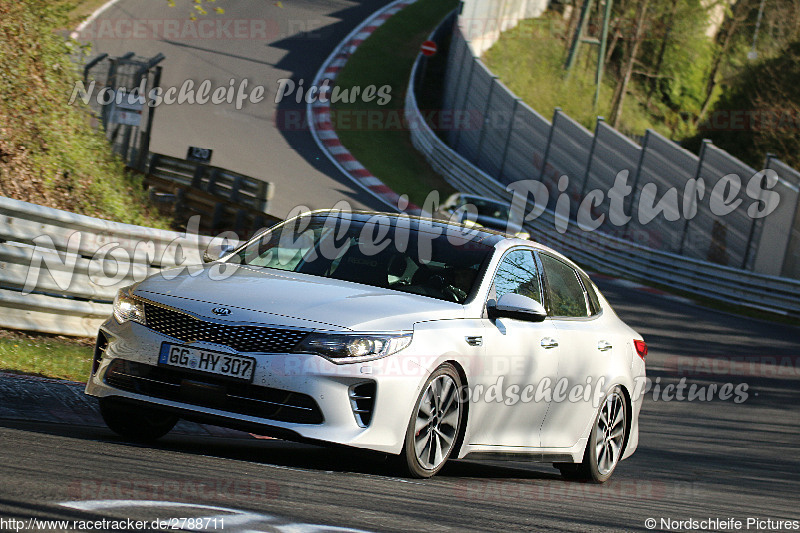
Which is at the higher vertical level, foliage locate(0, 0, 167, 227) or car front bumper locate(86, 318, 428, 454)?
foliage locate(0, 0, 167, 227)

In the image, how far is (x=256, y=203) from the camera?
742 inches

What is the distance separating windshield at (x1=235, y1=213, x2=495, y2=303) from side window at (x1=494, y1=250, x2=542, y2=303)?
0.54 feet

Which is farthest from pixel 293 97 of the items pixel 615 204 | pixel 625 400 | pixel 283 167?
pixel 625 400

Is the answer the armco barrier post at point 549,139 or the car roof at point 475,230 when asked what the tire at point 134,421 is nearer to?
the car roof at point 475,230

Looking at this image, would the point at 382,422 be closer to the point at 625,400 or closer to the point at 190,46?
the point at 625,400

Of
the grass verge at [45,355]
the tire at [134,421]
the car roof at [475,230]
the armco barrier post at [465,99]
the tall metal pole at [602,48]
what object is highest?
the tall metal pole at [602,48]

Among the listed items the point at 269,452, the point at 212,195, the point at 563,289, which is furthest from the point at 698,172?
the point at 269,452

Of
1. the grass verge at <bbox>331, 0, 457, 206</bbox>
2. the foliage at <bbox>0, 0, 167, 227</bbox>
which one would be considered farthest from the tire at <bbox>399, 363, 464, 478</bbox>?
the grass verge at <bbox>331, 0, 457, 206</bbox>

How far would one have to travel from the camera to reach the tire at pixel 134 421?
6.73 m

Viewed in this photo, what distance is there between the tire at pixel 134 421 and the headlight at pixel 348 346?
3.65 ft

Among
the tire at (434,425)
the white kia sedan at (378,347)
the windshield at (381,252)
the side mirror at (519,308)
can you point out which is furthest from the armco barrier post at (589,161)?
the tire at (434,425)

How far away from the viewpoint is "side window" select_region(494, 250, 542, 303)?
7.39 meters

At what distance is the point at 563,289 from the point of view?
320 inches

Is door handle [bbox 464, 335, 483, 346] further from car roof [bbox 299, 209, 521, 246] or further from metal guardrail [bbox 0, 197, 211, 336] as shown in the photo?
metal guardrail [bbox 0, 197, 211, 336]
